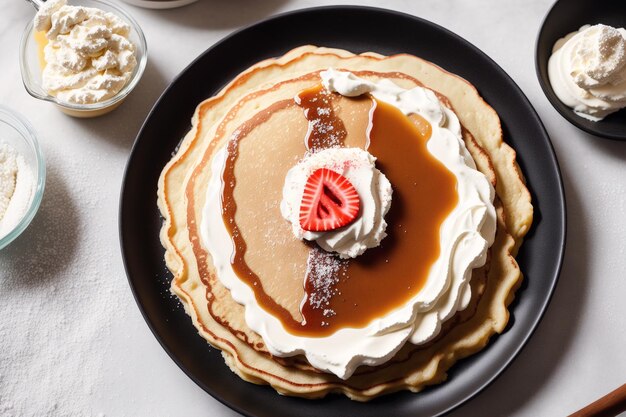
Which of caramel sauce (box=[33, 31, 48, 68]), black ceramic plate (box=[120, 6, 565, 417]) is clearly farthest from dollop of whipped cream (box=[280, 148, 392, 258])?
caramel sauce (box=[33, 31, 48, 68])

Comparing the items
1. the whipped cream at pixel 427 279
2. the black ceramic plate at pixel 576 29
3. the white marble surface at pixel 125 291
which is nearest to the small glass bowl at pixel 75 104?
the white marble surface at pixel 125 291

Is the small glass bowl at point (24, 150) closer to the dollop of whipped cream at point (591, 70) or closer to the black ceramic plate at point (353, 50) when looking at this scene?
the black ceramic plate at point (353, 50)

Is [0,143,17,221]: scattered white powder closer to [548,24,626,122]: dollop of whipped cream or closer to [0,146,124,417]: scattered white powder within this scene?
[0,146,124,417]: scattered white powder

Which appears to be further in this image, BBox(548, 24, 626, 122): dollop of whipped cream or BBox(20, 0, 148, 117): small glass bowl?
BBox(20, 0, 148, 117): small glass bowl

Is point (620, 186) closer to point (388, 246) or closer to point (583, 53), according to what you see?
point (583, 53)

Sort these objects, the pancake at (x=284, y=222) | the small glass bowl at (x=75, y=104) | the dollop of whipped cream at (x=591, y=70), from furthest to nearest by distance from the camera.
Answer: the small glass bowl at (x=75, y=104) → the dollop of whipped cream at (x=591, y=70) → the pancake at (x=284, y=222)

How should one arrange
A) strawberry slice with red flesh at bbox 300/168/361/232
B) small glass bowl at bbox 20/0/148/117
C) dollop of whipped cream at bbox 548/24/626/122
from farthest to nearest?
1. small glass bowl at bbox 20/0/148/117
2. dollop of whipped cream at bbox 548/24/626/122
3. strawberry slice with red flesh at bbox 300/168/361/232
